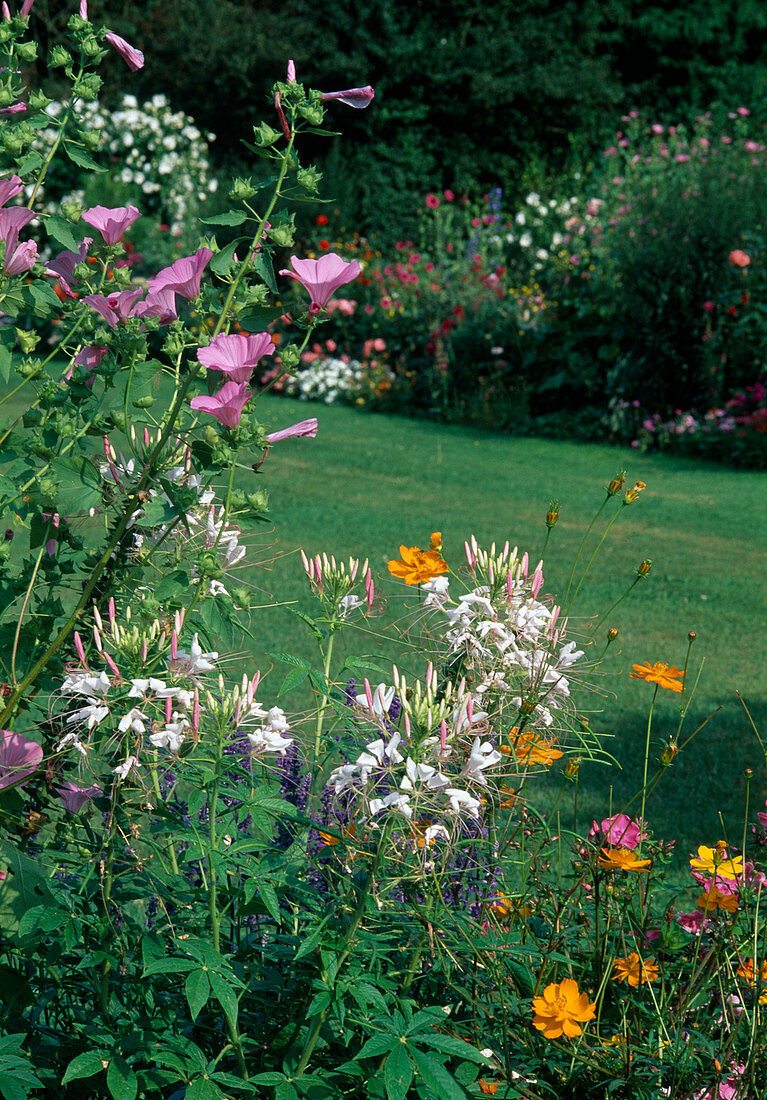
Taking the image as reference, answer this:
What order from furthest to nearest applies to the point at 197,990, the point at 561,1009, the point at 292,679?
1. the point at 292,679
2. the point at 561,1009
3. the point at 197,990

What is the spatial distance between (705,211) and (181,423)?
8.76 metres

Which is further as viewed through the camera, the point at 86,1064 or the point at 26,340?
the point at 26,340

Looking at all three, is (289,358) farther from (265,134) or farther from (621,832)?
(621,832)

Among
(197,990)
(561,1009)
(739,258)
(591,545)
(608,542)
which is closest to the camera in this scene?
(197,990)

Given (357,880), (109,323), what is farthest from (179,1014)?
(109,323)

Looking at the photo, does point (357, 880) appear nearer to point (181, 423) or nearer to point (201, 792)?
point (201, 792)

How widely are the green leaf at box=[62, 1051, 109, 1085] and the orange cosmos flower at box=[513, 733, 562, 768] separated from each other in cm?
67

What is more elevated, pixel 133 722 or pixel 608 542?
pixel 133 722

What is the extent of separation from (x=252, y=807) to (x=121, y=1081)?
0.33 meters

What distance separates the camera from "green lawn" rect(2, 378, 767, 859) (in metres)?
3.52

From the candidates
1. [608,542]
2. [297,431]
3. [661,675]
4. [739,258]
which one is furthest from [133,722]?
[739,258]

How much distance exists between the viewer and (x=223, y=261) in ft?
4.84

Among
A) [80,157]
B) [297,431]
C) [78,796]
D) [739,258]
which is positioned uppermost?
[739,258]

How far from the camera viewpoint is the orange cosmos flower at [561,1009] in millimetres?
1386
